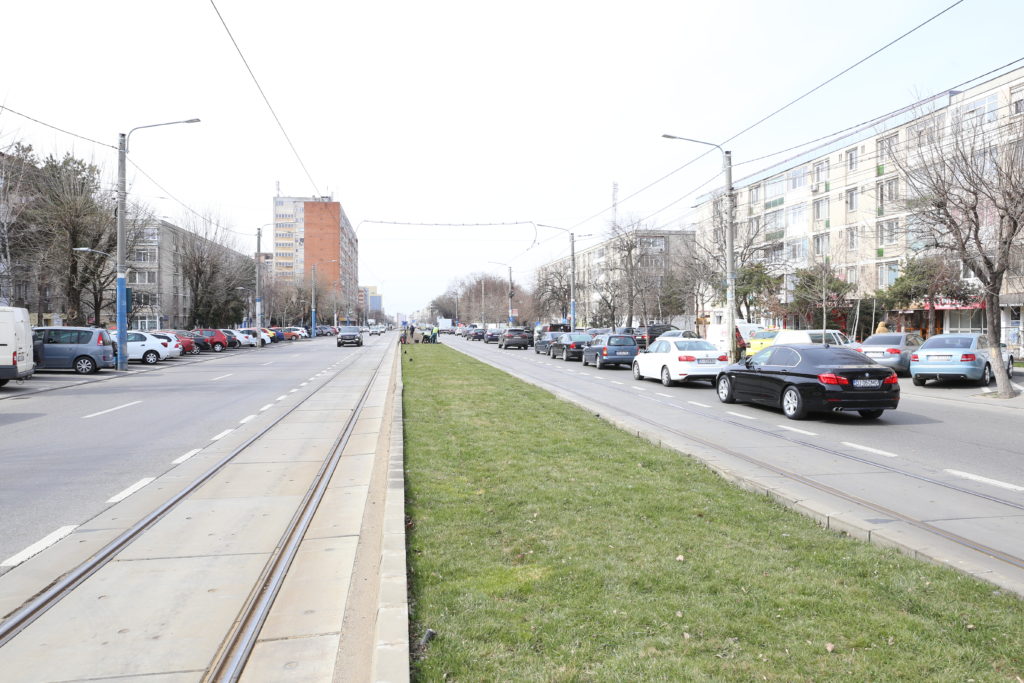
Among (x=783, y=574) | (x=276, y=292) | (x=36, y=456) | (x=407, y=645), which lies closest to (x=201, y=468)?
(x=36, y=456)

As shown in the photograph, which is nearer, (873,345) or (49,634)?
(49,634)

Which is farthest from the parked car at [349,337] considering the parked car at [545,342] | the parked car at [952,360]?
the parked car at [952,360]

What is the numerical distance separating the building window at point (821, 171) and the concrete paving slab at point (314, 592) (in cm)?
5193

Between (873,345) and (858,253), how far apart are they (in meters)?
25.4

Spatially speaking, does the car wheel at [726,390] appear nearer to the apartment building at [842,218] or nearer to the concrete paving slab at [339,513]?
the concrete paving slab at [339,513]

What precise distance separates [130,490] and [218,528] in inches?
74.5

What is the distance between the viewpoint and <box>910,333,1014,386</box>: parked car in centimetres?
1998

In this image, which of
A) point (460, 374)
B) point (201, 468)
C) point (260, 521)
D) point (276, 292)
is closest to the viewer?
point (260, 521)

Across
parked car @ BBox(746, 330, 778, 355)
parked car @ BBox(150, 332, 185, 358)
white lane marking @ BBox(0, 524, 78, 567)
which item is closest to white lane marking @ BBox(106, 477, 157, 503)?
white lane marking @ BBox(0, 524, 78, 567)

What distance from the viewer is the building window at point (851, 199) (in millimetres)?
47000

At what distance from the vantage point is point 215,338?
160ft

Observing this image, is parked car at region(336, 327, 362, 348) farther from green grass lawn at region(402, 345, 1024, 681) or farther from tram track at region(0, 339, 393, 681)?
green grass lawn at region(402, 345, 1024, 681)

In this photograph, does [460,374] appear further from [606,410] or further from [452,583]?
[452,583]

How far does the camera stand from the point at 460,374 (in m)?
22.7
